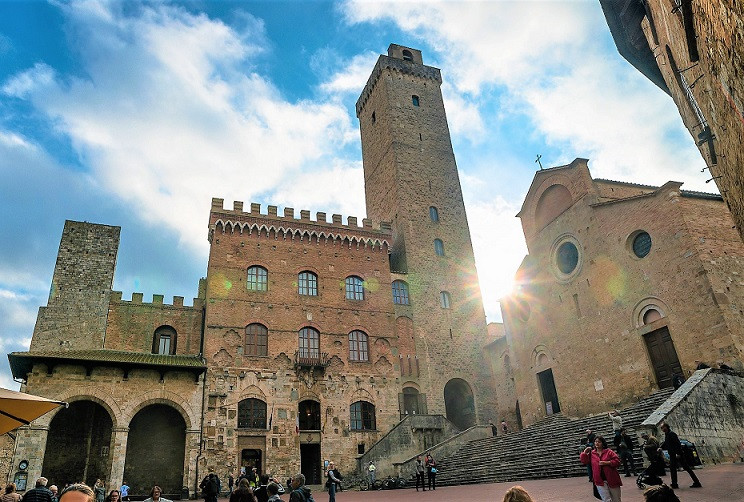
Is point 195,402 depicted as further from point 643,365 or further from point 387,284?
point 643,365

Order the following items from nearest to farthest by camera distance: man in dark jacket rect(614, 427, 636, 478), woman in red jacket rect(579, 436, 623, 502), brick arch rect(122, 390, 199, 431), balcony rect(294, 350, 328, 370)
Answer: woman in red jacket rect(579, 436, 623, 502) < man in dark jacket rect(614, 427, 636, 478) < brick arch rect(122, 390, 199, 431) < balcony rect(294, 350, 328, 370)

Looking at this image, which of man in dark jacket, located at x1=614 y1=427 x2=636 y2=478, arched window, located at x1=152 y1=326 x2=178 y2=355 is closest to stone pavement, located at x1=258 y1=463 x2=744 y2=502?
man in dark jacket, located at x1=614 y1=427 x2=636 y2=478

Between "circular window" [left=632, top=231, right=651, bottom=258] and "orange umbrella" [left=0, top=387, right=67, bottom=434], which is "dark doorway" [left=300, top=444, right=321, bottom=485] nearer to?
"circular window" [left=632, top=231, right=651, bottom=258]

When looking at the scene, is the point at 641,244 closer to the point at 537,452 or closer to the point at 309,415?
the point at 537,452

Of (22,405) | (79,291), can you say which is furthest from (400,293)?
(22,405)

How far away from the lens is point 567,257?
78.5 feet

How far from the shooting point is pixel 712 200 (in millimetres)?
18672

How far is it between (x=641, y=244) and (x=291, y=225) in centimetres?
1753

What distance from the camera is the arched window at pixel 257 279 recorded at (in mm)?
26109

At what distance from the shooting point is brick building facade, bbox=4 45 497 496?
21.3 meters

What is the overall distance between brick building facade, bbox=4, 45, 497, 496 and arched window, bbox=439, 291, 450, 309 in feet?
0.69

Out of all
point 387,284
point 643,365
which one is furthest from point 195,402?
point 643,365

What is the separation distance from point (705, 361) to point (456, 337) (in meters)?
14.5

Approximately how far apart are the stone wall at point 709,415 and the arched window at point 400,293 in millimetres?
16467
